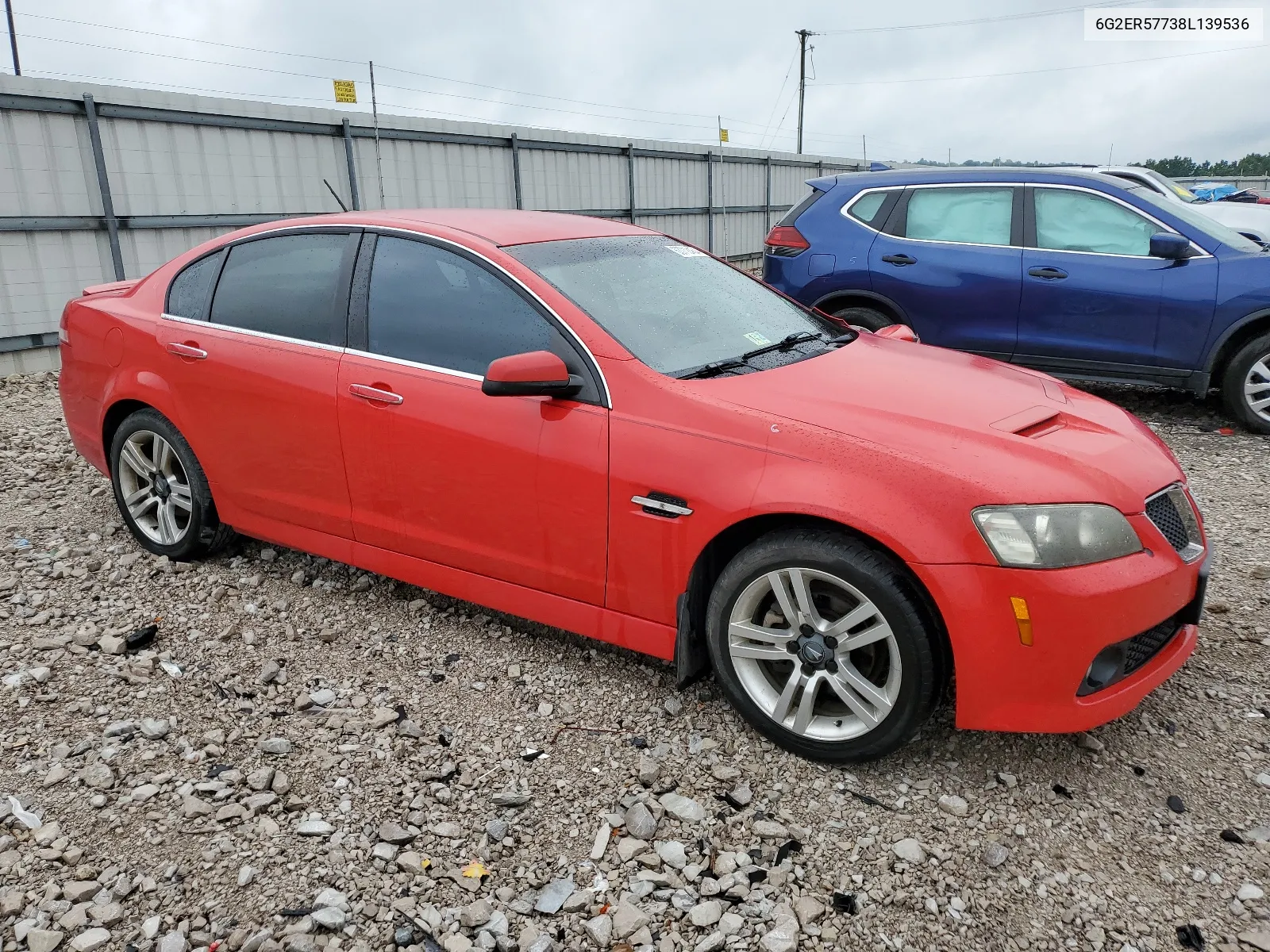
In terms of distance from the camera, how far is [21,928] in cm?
227

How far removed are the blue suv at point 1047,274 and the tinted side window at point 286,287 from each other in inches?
174

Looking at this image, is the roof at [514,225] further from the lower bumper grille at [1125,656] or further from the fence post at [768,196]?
the fence post at [768,196]

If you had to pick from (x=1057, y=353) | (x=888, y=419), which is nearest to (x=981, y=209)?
(x=1057, y=353)

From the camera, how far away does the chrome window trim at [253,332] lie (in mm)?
3611

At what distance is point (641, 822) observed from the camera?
264cm

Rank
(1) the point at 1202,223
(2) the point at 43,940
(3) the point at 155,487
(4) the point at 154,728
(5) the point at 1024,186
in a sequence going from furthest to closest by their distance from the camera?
(5) the point at 1024,186 < (1) the point at 1202,223 < (3) the point at 155,487 < (4) the point at 154,728 < (2) the point at 43,940

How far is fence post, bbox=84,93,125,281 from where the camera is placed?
8719mm

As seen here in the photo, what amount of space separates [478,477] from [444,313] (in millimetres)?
640

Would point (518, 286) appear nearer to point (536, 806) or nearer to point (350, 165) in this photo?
point (536, 806)

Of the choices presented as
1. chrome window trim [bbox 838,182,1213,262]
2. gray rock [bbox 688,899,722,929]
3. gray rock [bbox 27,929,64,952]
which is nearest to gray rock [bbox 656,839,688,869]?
gray rock [bbox 688,899,722,929]

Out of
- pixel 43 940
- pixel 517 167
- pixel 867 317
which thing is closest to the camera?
pixel 43 940

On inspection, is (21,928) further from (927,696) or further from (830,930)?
(927,696)

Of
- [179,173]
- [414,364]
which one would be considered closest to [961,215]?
[414,364]

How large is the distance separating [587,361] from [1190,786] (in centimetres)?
224
